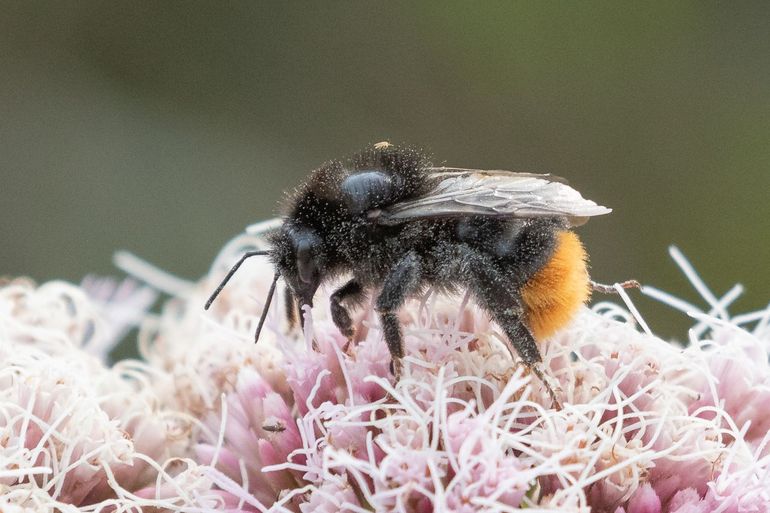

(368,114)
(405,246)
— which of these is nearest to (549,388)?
(405,246)

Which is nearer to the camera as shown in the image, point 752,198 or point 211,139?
point 752,198

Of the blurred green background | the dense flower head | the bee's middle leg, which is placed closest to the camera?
the dense flower head

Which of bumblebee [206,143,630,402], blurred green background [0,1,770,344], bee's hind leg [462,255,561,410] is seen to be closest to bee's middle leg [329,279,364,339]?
bumblebee [206,143,630,402]

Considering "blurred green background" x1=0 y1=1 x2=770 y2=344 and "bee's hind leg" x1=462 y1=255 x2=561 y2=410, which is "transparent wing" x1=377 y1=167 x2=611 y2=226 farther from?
"blurred green background" x1=0 y1=1 x2=770 y2=344

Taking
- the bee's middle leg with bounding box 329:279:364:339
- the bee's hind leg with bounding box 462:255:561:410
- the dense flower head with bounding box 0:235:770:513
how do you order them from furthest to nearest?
the bee's middle leg with bounding box 329:279:364:339 → the bee's hind leg with bounding box 462:255:561:410 → the dense flower head with bounding box 0:235:770:513

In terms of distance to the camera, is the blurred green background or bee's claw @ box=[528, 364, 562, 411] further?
the blurred green background

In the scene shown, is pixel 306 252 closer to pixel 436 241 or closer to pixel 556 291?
pixel 436 241

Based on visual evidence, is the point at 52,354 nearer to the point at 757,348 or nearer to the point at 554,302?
the point at 554,302

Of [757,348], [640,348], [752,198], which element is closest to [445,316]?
[640,348]
